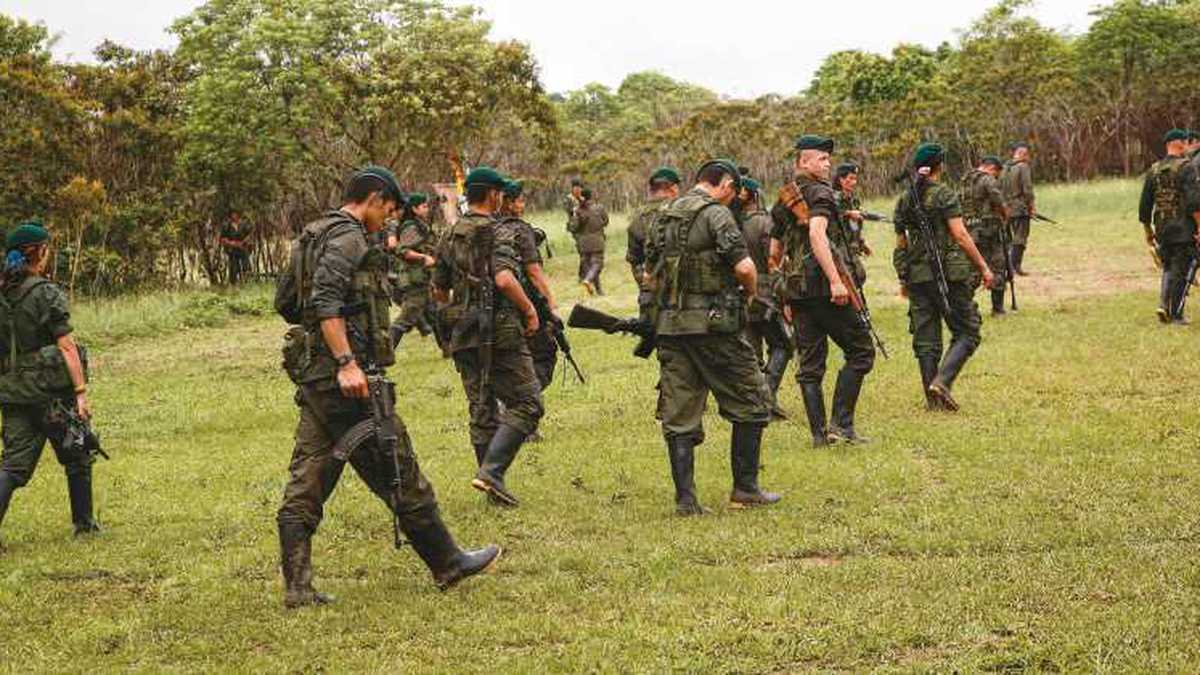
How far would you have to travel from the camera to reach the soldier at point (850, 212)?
933 cm

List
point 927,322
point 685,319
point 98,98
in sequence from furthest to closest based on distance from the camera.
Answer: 1. point 98,98
2. point 927,322
3. point 685,319

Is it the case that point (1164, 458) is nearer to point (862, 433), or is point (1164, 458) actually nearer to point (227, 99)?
point (862, 433)

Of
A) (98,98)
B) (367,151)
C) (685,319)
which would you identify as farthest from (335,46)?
(685,319)

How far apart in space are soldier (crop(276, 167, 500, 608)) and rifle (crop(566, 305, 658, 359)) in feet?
5.37

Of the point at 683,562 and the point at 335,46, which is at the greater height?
the point at 335,46

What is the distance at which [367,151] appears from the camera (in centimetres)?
2777

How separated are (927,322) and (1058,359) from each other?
281 centimetres

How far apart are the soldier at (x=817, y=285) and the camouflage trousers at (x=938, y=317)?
1.26 metres

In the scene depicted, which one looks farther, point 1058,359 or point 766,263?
point 1058,359

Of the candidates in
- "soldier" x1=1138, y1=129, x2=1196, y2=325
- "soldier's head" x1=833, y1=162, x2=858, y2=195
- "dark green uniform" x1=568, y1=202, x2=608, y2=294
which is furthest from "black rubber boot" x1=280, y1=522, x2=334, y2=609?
"dark green uniform" x1=568, y1=202, x2=608, y2=294

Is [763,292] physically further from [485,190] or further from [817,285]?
[485,190]

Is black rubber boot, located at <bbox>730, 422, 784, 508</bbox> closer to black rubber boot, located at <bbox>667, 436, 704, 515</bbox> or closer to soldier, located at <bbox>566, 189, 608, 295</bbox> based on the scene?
black rubber boot, located at <bbox>667, 436, 704, 515</bbox>

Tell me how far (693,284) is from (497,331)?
1.36 metres

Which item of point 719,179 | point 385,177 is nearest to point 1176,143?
point 719,179
